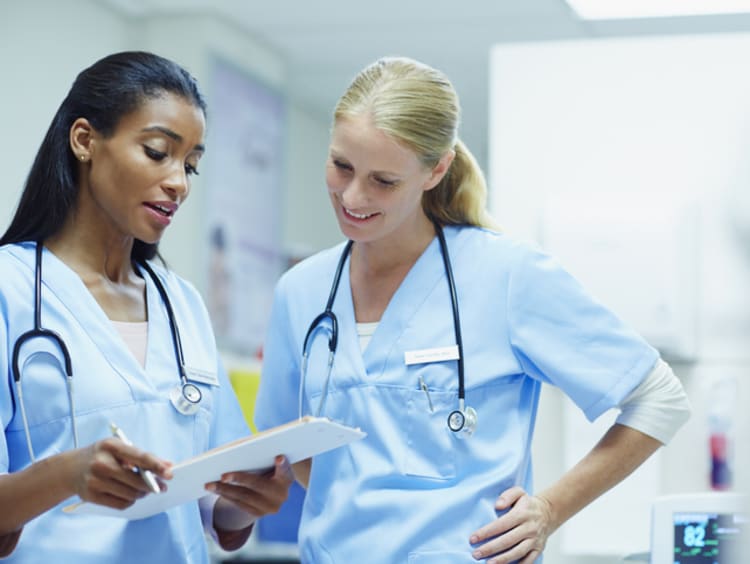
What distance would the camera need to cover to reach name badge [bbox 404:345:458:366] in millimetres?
1556

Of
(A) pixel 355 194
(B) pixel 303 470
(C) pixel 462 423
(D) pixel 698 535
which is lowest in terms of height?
(D) pixel 698 535

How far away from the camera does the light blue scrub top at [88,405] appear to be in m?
1.37

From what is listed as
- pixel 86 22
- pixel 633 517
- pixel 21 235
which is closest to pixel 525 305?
pixel 21 235

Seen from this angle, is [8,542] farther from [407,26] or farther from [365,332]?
[407,26]

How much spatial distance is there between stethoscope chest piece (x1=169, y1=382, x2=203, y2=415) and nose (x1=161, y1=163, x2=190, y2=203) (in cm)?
26

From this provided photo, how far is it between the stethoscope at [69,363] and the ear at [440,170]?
0.41 metres

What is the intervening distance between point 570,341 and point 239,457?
1.76ft

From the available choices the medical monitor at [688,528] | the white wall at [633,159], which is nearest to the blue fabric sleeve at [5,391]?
the medical monitor at [688,528]

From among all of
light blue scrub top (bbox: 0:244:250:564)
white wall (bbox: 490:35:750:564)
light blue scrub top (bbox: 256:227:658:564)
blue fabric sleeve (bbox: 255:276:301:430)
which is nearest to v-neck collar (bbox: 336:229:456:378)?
light blue scrub top (bbox: 256:227:658:564)

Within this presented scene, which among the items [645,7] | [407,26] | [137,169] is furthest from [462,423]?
[407,26]

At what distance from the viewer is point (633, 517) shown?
2.37 metres

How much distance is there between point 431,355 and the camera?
1566 millimetres

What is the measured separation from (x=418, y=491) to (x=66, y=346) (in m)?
0.50

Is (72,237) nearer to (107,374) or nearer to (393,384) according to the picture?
(107,374)
